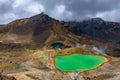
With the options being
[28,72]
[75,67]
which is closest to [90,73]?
[75,67]

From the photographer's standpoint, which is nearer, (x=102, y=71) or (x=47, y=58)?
(x=102, y=71)

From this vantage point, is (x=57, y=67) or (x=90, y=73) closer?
(x=90, y=73)

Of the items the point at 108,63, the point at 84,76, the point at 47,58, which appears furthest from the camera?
the point at 47,58

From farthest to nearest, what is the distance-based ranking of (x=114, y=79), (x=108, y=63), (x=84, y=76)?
(x=108, y=63) → (x=84, y=76) → (x=114, y=79)

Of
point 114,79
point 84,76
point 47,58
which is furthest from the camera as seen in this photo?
point 47,58

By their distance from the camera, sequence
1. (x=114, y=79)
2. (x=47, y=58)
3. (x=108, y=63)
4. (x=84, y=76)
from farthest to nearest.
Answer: (x=47, y=58) → (x=108, y=63) → (x=84, y=76) → (x=114, y=79)

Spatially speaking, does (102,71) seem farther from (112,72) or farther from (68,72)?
(68,72)

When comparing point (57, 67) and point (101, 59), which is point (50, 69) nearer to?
point (57, 67)

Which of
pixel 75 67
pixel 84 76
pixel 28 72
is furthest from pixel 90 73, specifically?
pixel 28 72

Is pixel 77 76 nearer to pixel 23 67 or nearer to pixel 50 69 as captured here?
pixel 50 69
